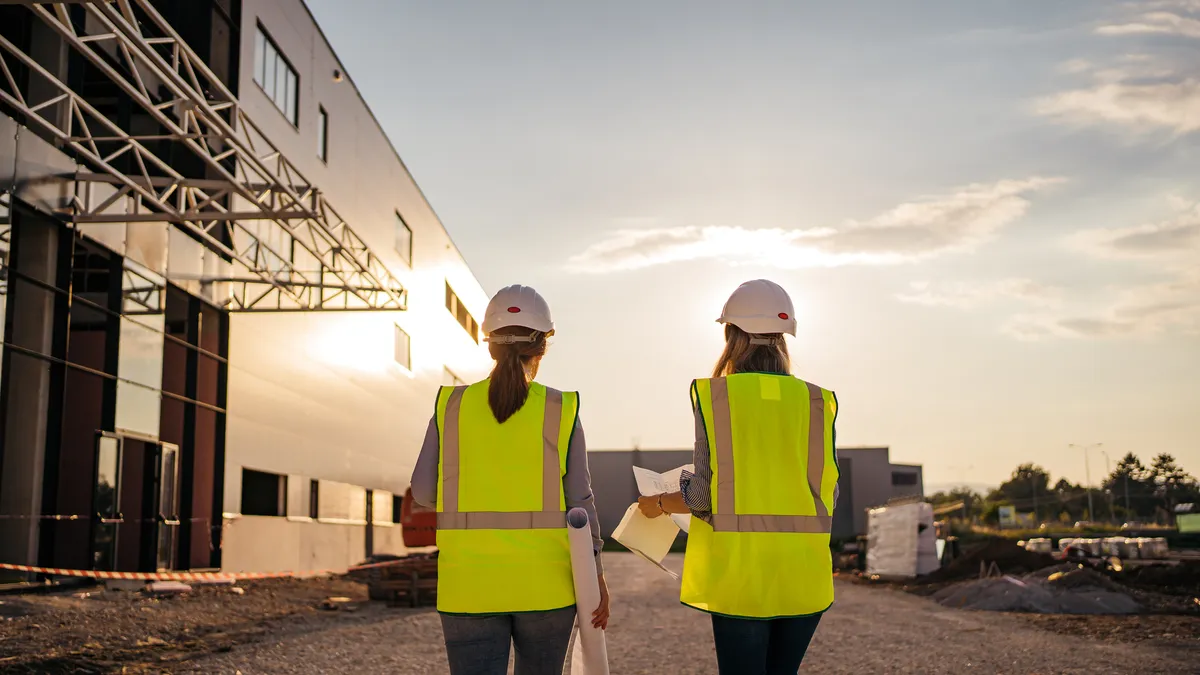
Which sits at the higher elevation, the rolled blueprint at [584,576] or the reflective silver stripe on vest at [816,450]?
the reflective silver stripe on vest at [816,450]

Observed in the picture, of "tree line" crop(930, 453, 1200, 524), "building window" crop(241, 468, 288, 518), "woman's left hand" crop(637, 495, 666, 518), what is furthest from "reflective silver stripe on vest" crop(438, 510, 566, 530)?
"tree line" crop(930, 453, 1200, 524)

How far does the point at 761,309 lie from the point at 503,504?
119cm

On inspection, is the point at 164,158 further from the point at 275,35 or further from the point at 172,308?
the point at 275,35

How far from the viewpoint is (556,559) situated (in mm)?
3662

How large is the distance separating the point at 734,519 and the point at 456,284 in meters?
38.7

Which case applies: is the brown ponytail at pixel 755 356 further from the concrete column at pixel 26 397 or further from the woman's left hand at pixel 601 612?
the concrete column at pixel 26 397

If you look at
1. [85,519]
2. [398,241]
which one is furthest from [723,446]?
[398,241]

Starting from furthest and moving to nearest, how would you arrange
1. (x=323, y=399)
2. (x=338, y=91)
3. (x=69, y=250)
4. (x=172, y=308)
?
(x=338, y=91)
(x=323, y=399)
(x=172, y=308)
(x=69, y=250)

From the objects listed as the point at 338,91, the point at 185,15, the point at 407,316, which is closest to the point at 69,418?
the point at 185,15

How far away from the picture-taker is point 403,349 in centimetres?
3269

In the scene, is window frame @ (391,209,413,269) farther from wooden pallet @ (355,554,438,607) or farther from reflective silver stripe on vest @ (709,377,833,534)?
reflective silver stripe on vest @ (709,377,833,534)

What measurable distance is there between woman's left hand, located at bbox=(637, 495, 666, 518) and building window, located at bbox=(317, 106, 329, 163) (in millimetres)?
21490

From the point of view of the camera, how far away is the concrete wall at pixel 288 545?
67.3 ft

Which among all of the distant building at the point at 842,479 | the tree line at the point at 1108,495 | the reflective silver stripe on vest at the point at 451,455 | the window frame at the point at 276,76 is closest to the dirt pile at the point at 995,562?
the window frame at the point at 276,76
